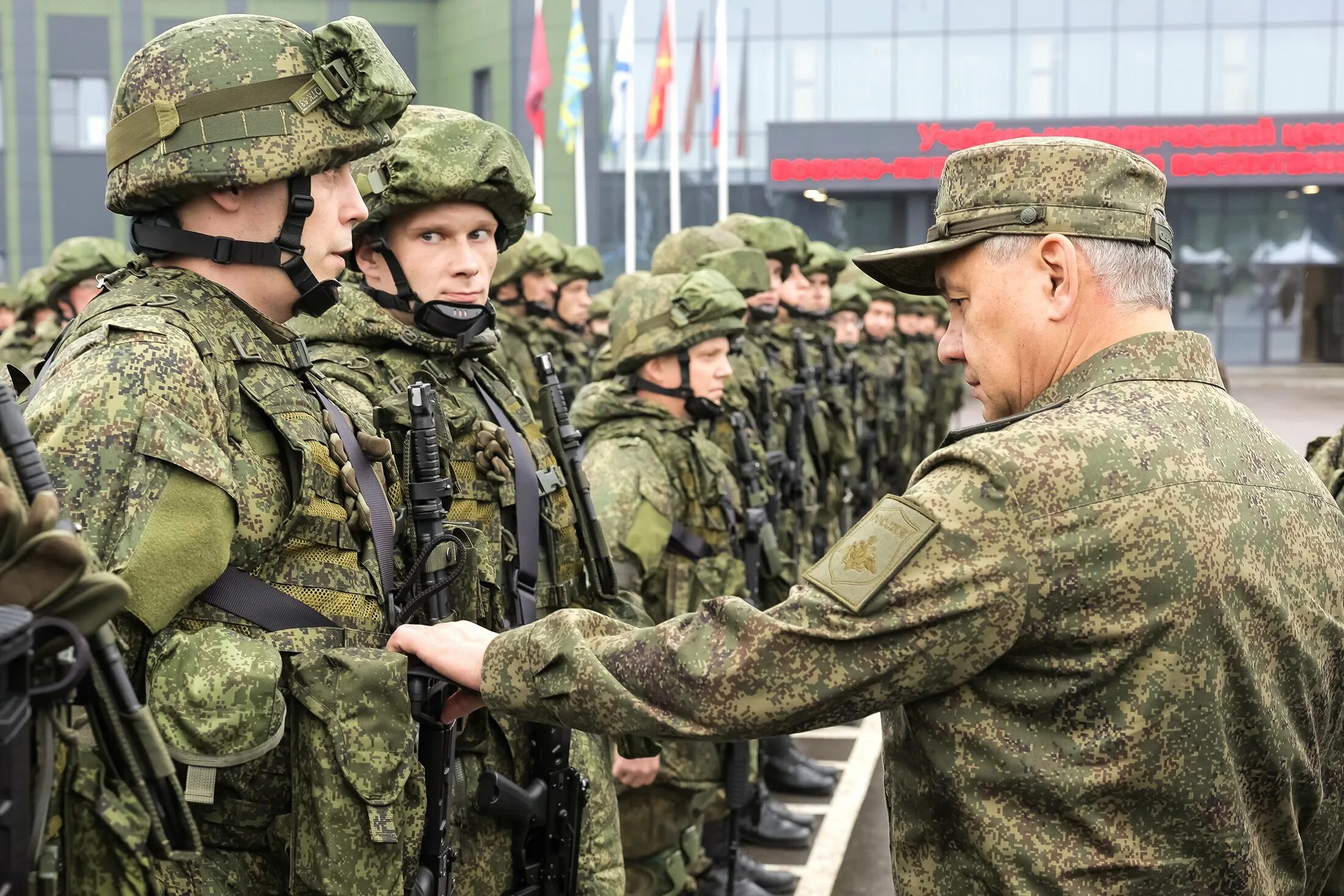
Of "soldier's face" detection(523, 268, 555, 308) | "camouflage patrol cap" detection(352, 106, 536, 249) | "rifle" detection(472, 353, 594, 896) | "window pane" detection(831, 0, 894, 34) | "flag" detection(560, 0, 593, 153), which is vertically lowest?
"rifle" detection(472, 353, 594, 896)

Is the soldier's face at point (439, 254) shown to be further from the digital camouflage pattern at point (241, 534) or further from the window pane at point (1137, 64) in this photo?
the window pane at point (1137, 64)

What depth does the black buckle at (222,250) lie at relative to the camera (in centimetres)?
284

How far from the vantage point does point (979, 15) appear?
34344 mm

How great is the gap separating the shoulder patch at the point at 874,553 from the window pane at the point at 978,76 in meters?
33.6

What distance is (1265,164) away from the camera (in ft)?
108

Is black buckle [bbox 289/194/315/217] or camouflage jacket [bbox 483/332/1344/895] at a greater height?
black buckle [bbox 289/194/315/217]

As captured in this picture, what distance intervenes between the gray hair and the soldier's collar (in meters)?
0.07

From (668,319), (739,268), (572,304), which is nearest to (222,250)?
(668,319)

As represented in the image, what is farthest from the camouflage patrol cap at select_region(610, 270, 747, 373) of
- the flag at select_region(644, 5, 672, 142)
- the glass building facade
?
the glass building facade

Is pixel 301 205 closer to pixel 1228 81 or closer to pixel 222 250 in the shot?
pixel 222 250

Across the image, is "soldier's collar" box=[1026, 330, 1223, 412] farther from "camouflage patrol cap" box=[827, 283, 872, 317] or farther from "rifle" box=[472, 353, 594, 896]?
"camouflage patrol cap" box=[827, 283, 872, 317]

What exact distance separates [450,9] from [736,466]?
2034cm

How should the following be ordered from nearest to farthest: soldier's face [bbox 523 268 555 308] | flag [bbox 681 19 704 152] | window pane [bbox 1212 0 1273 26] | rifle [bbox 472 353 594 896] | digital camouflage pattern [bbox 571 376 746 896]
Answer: rifle [bbox 472 353 594 896] < digital camouflage pattern [bbox 571 376 746 896] < soldier's face [bbox 523 268 555 308] < flag [bbox 681 19 704 152] < window pane [bbox 1212 0 1273 26]

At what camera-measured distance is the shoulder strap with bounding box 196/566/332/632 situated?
8.75 feet
